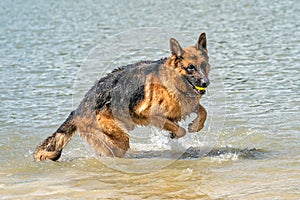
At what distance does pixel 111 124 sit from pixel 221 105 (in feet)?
9.77

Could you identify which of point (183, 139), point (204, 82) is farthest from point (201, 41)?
point (183, 139)

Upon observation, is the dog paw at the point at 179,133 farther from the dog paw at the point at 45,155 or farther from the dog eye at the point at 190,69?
the dog paw at the point at 45,155

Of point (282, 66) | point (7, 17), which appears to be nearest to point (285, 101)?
point (282, 66)

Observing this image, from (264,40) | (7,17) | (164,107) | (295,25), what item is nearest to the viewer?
(164,107)

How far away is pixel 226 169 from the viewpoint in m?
8.18

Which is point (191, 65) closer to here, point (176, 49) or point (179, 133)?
point (176, 49)

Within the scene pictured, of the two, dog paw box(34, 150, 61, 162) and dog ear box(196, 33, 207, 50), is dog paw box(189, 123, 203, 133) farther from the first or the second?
dog paw box(34, 150, 61, 162)

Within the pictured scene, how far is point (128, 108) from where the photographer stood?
350 inches

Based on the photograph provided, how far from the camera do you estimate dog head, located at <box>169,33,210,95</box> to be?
27.6ft

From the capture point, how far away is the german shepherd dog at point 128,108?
8.74m

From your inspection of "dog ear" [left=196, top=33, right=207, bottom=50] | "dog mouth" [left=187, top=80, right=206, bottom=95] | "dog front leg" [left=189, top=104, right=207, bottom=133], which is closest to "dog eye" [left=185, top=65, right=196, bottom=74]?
"dog mouth" [left=187, top=80, right=206, bottom=95]

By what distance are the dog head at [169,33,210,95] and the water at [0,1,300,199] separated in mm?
1152

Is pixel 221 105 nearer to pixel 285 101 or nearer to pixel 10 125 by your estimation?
pixel 285 101

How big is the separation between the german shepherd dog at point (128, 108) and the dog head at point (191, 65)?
0.06m
